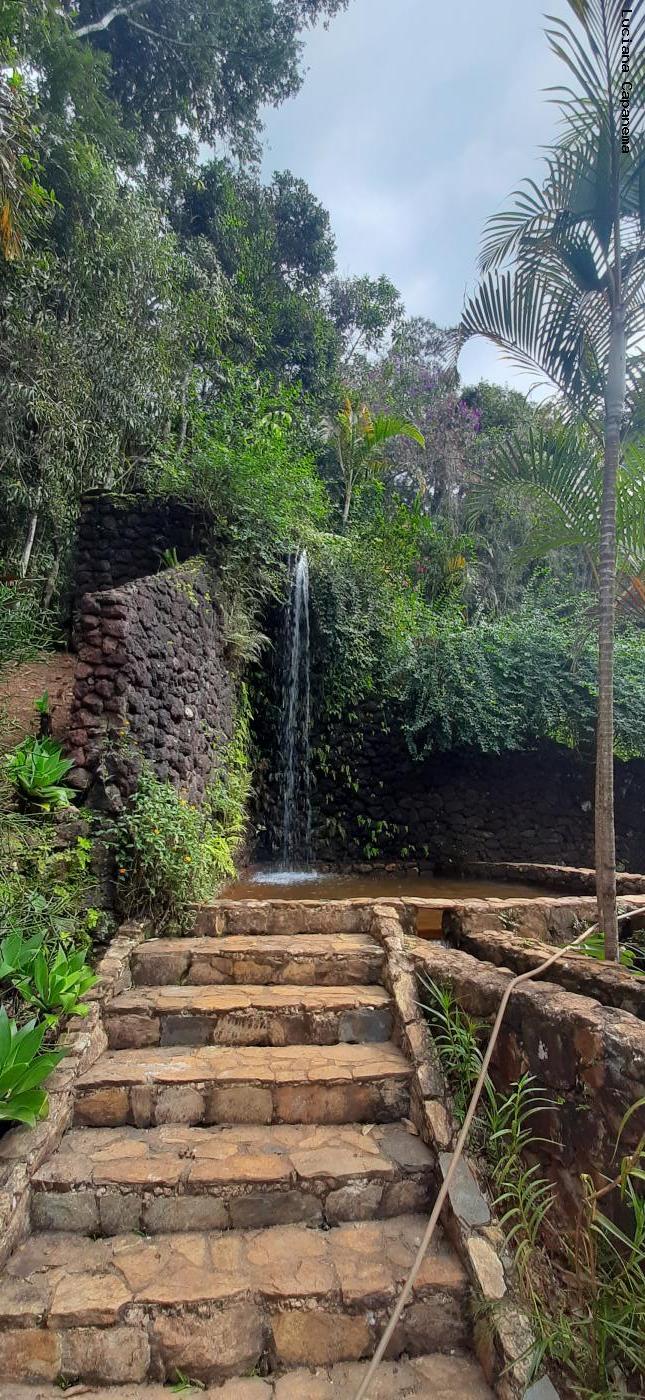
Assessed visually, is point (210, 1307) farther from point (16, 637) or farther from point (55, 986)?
point (16, 637)

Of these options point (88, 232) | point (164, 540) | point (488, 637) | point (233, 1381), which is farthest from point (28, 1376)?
point (88, 232)

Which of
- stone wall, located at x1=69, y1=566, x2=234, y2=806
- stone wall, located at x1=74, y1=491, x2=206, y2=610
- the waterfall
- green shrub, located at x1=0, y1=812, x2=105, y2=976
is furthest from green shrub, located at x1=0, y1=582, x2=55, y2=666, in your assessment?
the waterfall

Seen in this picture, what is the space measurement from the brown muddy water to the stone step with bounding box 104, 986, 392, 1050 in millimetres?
1937

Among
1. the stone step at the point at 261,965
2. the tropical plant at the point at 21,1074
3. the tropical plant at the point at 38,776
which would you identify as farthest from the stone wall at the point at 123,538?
the tropical plant at the point at 21,1074

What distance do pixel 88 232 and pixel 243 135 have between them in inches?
351

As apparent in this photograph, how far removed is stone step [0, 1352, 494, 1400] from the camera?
155cm

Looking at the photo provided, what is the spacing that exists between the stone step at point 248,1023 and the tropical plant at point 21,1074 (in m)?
0.59

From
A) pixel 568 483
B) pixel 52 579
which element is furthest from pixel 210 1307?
pixel 52 579

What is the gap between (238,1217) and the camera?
199cm

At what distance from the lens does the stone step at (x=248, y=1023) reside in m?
2.72

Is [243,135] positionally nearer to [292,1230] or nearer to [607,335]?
[607,335]

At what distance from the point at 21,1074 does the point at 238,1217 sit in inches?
33.1

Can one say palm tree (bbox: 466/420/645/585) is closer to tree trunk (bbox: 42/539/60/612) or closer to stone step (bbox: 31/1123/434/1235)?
stone step (bbox: 31/1123/434/1235)

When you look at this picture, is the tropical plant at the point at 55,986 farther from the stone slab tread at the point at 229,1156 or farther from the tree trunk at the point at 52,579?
the tree trunk at the point at 52,579
